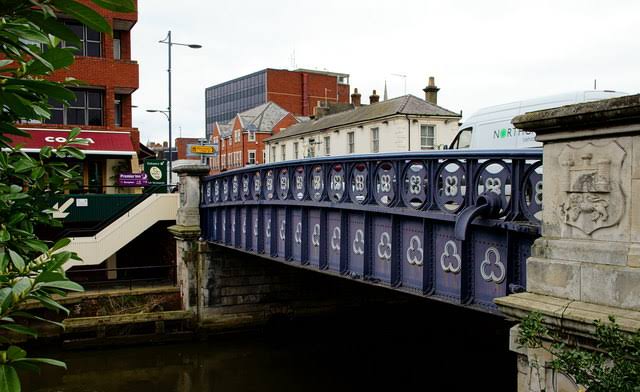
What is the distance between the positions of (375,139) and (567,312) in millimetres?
28429

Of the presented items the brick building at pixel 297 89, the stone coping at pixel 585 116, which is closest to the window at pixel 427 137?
the stone coping at pixel 585 116

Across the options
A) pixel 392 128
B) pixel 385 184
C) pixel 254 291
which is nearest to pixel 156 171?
pixel 254 291

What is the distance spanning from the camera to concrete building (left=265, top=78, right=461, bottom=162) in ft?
104

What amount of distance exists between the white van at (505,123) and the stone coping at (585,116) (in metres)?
7.73

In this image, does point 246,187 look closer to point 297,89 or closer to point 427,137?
point 427,137

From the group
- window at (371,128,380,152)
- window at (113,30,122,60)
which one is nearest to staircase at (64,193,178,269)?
window at (113,30,122,60)

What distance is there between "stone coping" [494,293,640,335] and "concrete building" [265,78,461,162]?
24.1 meters

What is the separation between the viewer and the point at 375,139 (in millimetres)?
33469

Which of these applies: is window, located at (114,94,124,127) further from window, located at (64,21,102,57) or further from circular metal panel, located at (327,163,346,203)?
circular metal panel, located at (327,163,346,203)

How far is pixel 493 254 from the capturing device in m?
8.09

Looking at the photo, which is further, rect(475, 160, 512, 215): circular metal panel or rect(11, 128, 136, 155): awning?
rect(11, 128, 136, 155): awning

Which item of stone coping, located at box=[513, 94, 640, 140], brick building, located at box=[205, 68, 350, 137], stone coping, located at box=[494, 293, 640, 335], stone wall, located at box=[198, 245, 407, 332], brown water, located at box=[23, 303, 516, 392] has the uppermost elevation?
brick building, located at box=[205, 68, 350, 137]

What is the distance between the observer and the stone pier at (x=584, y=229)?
17.0ft

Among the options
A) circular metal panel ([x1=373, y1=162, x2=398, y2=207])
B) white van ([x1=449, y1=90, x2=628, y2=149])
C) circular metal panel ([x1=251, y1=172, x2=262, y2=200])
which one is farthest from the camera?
circular metal panel ([x1=251, y1=172, x2=262, y2=200])
